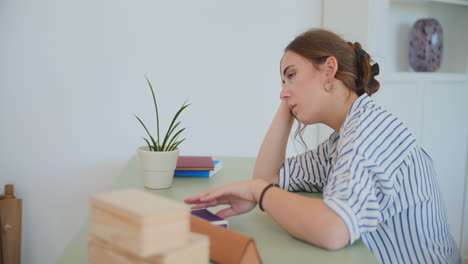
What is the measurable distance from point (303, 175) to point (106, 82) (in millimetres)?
1231

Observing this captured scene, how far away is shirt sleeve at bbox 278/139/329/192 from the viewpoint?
1.31 m

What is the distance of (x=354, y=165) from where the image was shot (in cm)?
95

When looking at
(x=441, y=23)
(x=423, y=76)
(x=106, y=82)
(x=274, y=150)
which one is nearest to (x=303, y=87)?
(x=274, y=150)

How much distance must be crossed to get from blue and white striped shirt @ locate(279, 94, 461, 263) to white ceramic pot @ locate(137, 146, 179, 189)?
1.43 ft

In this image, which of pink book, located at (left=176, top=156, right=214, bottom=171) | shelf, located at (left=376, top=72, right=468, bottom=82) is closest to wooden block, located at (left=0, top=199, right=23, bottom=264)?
pink book, located at (left=176, top=156, right=214, bottom=171)

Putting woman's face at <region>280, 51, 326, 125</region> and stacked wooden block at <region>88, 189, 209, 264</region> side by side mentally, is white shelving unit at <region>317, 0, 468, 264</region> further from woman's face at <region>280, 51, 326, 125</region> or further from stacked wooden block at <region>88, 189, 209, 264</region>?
stacked wooden block at <region>88, 189, 209, 264</region>

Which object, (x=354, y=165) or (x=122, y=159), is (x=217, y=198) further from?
(x=122, y=159)

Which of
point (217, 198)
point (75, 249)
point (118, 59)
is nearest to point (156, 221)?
point (75, 249)

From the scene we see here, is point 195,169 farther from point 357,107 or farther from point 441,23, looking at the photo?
point 441,23

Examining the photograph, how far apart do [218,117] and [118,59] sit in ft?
1.84

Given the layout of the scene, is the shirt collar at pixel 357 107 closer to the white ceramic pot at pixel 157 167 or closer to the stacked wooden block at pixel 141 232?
the white ceramic pot at pixel 157 167

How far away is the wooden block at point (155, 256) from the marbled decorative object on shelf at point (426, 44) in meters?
2.24

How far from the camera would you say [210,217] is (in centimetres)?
94

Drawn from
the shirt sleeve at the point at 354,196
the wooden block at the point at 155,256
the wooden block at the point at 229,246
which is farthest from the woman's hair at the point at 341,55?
the wooden block at the point at 155,256
